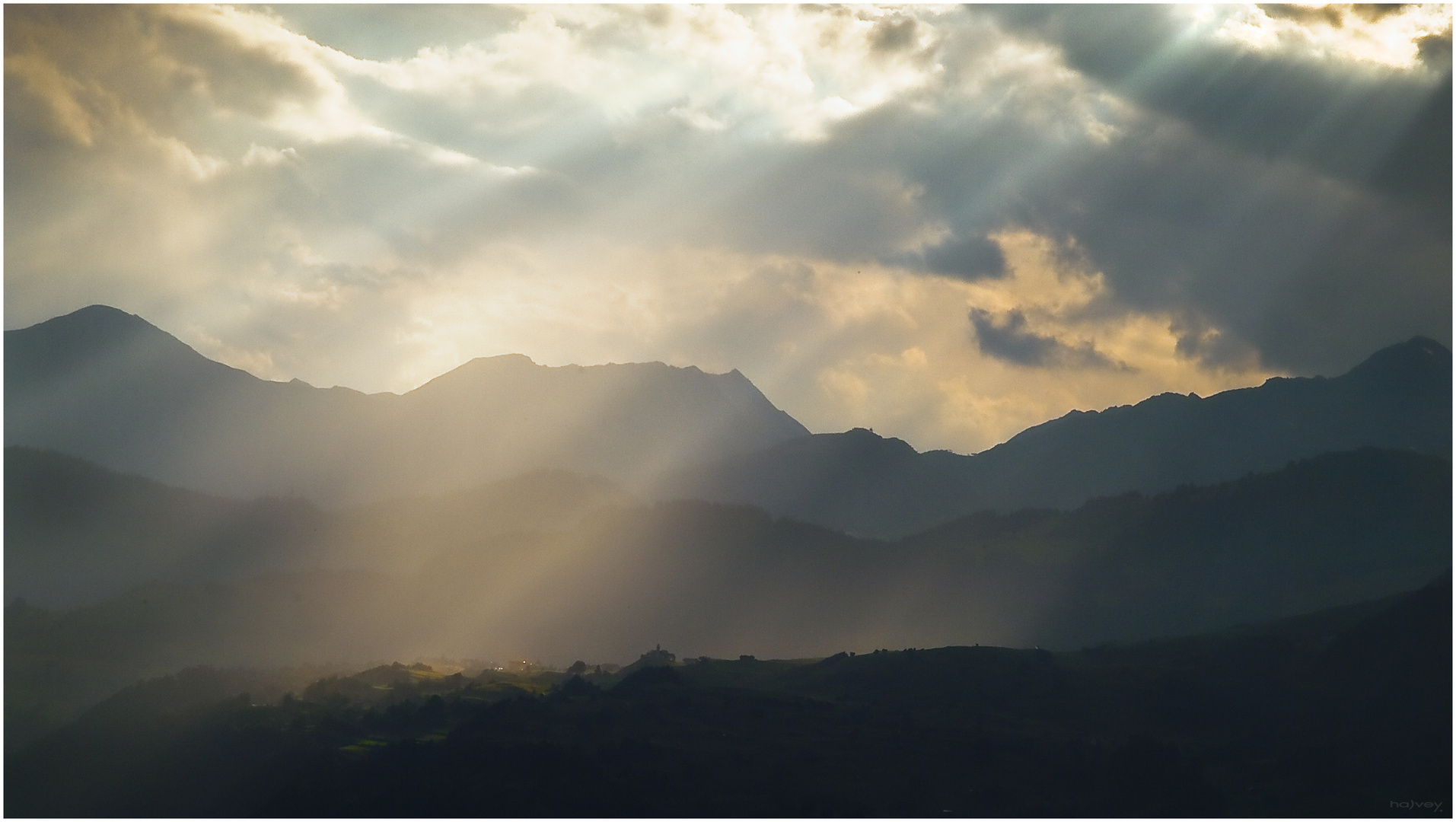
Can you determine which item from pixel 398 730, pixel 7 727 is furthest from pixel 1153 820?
pixel 7 727

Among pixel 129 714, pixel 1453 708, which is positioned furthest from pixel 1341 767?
pixel 129 714

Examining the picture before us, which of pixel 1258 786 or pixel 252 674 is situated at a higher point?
pixel 252 674

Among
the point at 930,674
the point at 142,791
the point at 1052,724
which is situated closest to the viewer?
the point at 142,791

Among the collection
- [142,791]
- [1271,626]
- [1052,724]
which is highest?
[1271,626]

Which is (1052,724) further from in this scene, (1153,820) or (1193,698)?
(1153,820)

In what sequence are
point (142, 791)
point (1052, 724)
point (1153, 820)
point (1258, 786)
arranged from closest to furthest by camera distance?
point (1153, 820)
point (1258, 786)
point (142, 791)
point (1052, 724)

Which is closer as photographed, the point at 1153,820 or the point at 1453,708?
the point at 1153,820

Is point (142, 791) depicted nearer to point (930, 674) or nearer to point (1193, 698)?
point (930, 674)
